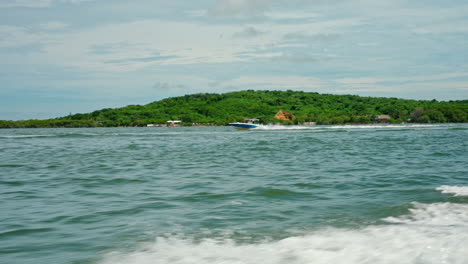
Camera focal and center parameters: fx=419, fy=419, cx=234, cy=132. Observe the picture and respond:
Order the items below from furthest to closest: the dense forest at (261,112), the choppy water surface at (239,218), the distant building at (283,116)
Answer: the distant building at (283,116) → the dense forest at (261,112) → the choppy water surface at (239,218)

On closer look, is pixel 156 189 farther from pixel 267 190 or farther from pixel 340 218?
pixel 340 218

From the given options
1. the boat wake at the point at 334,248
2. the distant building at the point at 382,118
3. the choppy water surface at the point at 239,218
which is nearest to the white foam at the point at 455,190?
the choppy water surface at the point at 239,218

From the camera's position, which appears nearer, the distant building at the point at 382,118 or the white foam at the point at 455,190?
the white foam at the point at 455,190

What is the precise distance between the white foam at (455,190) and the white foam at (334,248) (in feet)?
9.95

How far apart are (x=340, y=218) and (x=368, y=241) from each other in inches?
58.6

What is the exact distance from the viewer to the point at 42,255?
19.4ft

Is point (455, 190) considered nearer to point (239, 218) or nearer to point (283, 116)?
point (239, 218)

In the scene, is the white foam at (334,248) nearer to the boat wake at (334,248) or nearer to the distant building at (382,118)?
the boat wake at (334,248)

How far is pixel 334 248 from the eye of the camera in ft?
19.8

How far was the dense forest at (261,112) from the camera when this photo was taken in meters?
141

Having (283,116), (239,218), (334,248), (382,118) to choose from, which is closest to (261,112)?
(283,116)

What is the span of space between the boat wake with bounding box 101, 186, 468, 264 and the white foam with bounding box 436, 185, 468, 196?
2982 millimetres

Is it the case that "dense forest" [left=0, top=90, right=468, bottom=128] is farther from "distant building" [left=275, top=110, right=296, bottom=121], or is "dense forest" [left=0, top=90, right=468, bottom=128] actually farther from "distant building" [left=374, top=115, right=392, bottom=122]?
"distant building" [left=275, top=110, right=296, bottom=121]

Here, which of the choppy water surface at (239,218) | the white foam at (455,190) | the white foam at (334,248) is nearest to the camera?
the white foam at (334,248)
